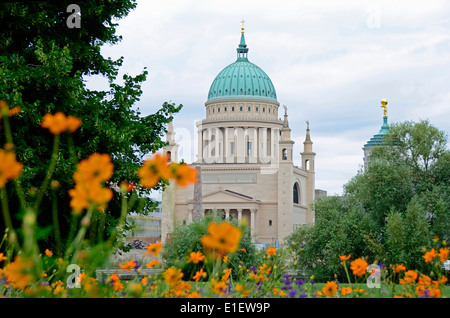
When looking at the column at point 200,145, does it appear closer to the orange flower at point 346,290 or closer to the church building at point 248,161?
the church building at point 248,161

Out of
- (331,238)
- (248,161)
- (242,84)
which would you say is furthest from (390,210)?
(242,84)

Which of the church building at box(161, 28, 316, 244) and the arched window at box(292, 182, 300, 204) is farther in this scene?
the arched window at box(292, 182, 300, 204)

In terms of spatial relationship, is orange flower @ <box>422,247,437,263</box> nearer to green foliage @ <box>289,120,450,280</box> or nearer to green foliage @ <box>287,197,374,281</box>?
green foliage @ <box>289,120,450,280</box>

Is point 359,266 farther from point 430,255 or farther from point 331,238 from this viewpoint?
point 331,238

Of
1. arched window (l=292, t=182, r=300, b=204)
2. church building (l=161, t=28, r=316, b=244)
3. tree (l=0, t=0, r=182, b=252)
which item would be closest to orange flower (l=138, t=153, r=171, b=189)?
tree (l=0, t=0, r=182, b=252)

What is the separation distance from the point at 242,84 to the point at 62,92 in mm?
95242

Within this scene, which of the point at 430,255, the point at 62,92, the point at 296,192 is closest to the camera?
the point at 430,255

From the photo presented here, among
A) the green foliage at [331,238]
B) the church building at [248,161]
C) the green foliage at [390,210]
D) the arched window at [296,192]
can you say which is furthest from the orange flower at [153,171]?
the arched window at [296,192]

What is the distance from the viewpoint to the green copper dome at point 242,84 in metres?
110

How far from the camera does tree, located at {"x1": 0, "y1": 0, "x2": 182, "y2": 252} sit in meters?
15.0

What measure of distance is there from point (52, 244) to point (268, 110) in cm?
9666

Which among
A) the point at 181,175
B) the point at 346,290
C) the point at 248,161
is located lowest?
the point at 346,290

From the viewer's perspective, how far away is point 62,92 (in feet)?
51.8

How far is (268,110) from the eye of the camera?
111 meters
